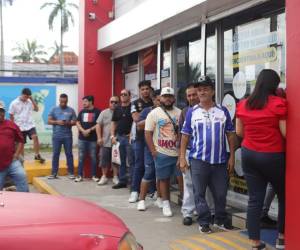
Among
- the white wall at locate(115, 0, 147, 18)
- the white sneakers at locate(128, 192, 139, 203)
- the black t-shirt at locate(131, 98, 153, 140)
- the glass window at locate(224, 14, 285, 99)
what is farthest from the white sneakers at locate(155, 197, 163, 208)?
the white wall at locate(115, 0, 147, 18)

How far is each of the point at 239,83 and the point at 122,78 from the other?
4833mm

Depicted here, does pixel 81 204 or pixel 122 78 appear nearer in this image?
pixel 81 204

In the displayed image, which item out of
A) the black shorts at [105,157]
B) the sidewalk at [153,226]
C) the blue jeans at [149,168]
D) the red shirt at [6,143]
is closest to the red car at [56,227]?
the sidewalk at [153,226]

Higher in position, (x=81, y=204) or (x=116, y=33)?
(x=116, y=33)

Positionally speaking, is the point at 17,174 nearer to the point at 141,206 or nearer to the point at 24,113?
the point at 141,206

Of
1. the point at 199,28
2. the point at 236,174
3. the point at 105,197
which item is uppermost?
the point at 199,28

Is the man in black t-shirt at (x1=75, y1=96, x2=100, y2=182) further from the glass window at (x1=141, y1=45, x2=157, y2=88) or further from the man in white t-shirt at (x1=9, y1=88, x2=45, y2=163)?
the man in white t-shirt at (x1=9, y1=88, x2=45, y2=163)

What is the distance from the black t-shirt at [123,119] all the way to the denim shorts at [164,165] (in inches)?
75.9

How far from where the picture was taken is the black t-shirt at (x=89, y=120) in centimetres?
983

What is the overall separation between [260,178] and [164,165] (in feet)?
7.18

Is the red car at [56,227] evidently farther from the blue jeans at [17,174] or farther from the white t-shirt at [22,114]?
the white t-shirt at [22,114]

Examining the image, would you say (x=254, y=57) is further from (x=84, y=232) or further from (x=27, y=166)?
(x=27, y=166)

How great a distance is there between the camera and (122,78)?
440 inches

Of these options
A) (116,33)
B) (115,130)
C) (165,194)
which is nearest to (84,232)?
(165,194)
